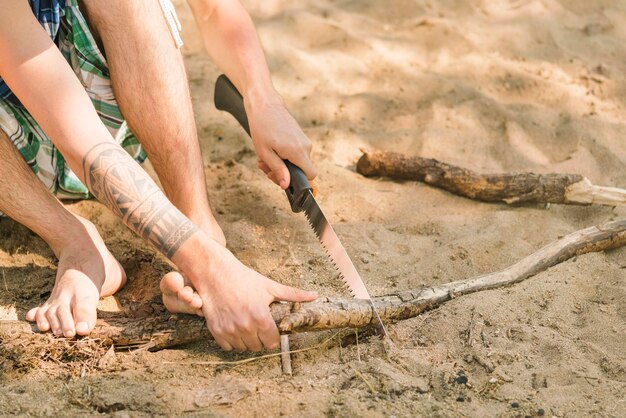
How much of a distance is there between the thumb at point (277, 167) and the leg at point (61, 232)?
0.57m

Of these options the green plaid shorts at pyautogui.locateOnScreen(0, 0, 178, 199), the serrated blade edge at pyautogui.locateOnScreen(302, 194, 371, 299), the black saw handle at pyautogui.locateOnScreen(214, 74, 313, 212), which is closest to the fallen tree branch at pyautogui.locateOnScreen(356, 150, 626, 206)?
the black saw handle at pyautogui.locateOnScreen(214, 74, 313, 212)

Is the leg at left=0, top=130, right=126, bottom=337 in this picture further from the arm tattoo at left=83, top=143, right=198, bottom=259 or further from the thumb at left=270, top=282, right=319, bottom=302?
the thumb at left=270, top=282, right=319, bottom=302

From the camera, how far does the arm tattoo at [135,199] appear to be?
200 centimetres

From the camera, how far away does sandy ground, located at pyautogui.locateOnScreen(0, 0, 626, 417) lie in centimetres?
184

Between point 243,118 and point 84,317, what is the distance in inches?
35.2

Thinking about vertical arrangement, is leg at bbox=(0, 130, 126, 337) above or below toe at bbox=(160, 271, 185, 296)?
above

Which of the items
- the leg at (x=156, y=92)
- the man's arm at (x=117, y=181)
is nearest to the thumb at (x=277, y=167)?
the leg at (x=156, y=92)

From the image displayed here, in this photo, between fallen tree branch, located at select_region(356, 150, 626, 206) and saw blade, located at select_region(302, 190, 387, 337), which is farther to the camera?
fallen tree branch, located at select_region(356, 150, 626, 206)

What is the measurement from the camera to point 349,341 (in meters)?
2.09

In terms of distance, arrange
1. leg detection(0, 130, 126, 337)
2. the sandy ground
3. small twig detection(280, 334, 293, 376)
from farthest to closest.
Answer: leg detection(0, 130, 126, 337)
small twig detection(280, 334, 293, 376)
the sandy ground

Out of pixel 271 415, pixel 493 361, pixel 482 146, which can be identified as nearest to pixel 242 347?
pixel 271 415

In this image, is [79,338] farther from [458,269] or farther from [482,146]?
[482,146]

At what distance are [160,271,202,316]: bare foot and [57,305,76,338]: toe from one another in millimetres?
251

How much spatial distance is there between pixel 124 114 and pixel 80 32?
0.29m
